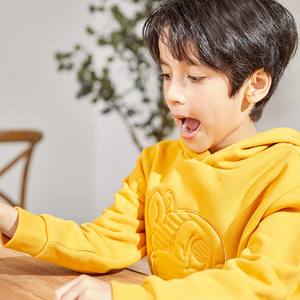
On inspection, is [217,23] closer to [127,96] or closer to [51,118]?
[127,96]

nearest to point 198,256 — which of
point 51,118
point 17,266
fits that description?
point 17,266

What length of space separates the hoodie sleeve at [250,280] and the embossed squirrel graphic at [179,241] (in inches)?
4.6

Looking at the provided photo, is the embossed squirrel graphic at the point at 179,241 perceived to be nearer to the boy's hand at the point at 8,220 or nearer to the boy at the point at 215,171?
the boy at the point at 215,171

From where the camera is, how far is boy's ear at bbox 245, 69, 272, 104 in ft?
2.09

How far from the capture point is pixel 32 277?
0.66 metres

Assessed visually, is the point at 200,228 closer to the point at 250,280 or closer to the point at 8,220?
the point at 250,280

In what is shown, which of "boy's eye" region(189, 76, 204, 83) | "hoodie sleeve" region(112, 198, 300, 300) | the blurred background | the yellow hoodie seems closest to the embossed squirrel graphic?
the yellow hoodie

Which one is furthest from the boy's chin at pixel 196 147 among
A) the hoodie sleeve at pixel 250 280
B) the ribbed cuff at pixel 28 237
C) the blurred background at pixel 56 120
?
the blurred background at pixel 56 120

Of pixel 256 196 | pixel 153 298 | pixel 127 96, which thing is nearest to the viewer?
pixel 153 298

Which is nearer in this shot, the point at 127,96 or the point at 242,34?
the point at 242,34

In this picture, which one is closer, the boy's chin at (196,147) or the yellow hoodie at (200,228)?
the yellow hoodie at (200,228)

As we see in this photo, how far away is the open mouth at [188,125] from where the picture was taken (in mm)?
653

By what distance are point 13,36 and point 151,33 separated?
2.03 meters

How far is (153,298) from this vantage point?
0.44 metres
